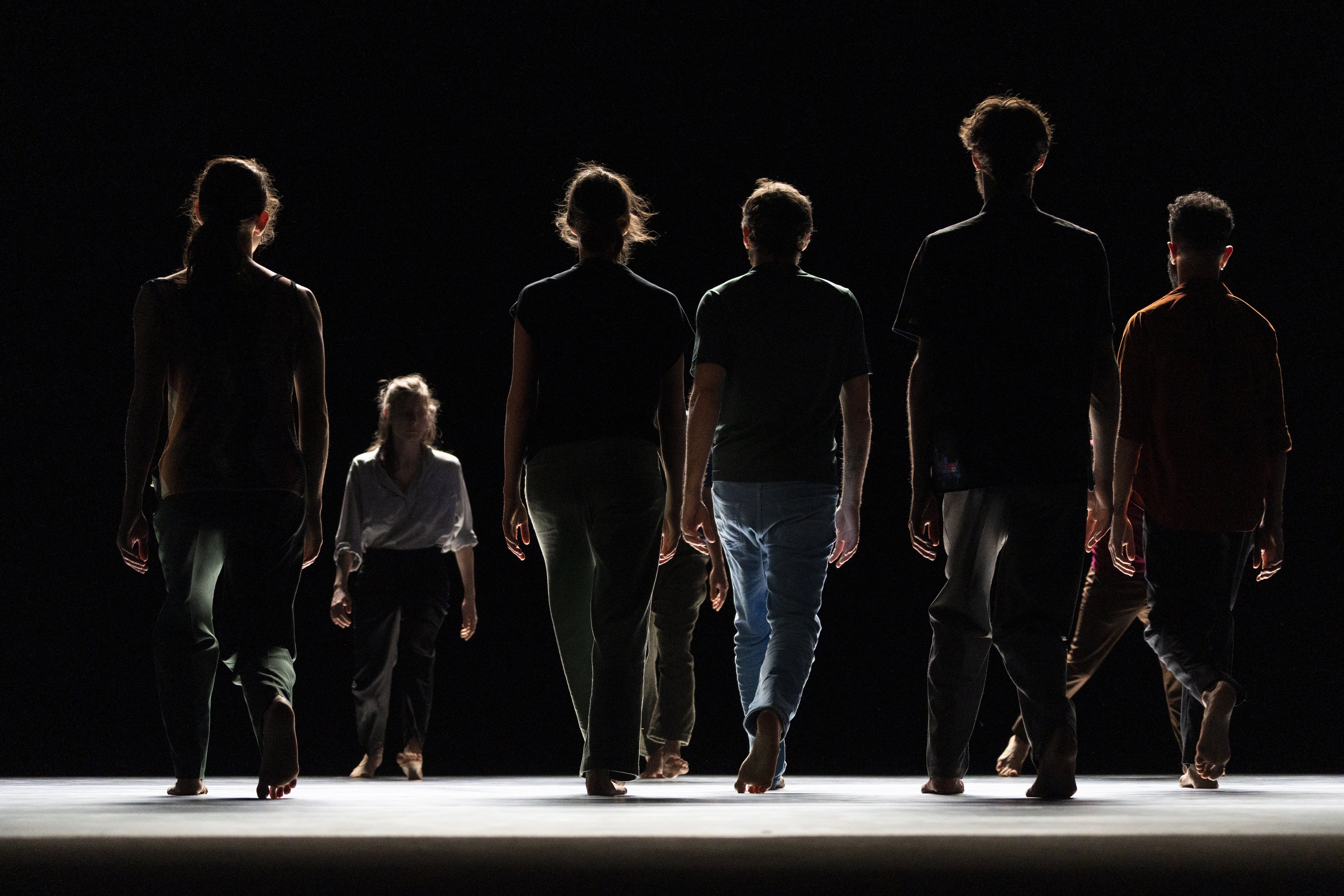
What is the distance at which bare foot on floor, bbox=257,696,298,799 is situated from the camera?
8.95 ft

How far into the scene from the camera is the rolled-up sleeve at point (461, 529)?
4.89 meters

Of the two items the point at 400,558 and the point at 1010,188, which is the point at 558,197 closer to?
the point at 400,558

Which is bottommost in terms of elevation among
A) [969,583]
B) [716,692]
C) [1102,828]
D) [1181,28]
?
[716,692]

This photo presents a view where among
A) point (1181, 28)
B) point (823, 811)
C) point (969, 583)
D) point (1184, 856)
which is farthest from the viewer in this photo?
point (1181, 28)

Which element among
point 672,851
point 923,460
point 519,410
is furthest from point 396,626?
point 672,851

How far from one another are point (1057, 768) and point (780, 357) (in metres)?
1.13

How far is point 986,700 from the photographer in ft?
21.4

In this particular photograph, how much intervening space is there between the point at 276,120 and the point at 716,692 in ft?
11.6

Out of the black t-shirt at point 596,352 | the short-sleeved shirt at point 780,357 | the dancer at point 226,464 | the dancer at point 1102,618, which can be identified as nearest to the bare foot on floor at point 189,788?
the dancer at point 226,464

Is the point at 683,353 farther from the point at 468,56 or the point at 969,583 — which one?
the point at 468,56

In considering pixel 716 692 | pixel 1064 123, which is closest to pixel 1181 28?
pixel 1064 123

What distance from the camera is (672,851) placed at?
5.87 feet

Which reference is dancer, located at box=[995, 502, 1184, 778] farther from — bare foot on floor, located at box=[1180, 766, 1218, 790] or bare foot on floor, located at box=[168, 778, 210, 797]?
bare foot on floor, located at box=[168, 778, 210, 797]

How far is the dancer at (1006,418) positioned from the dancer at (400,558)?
240cm
